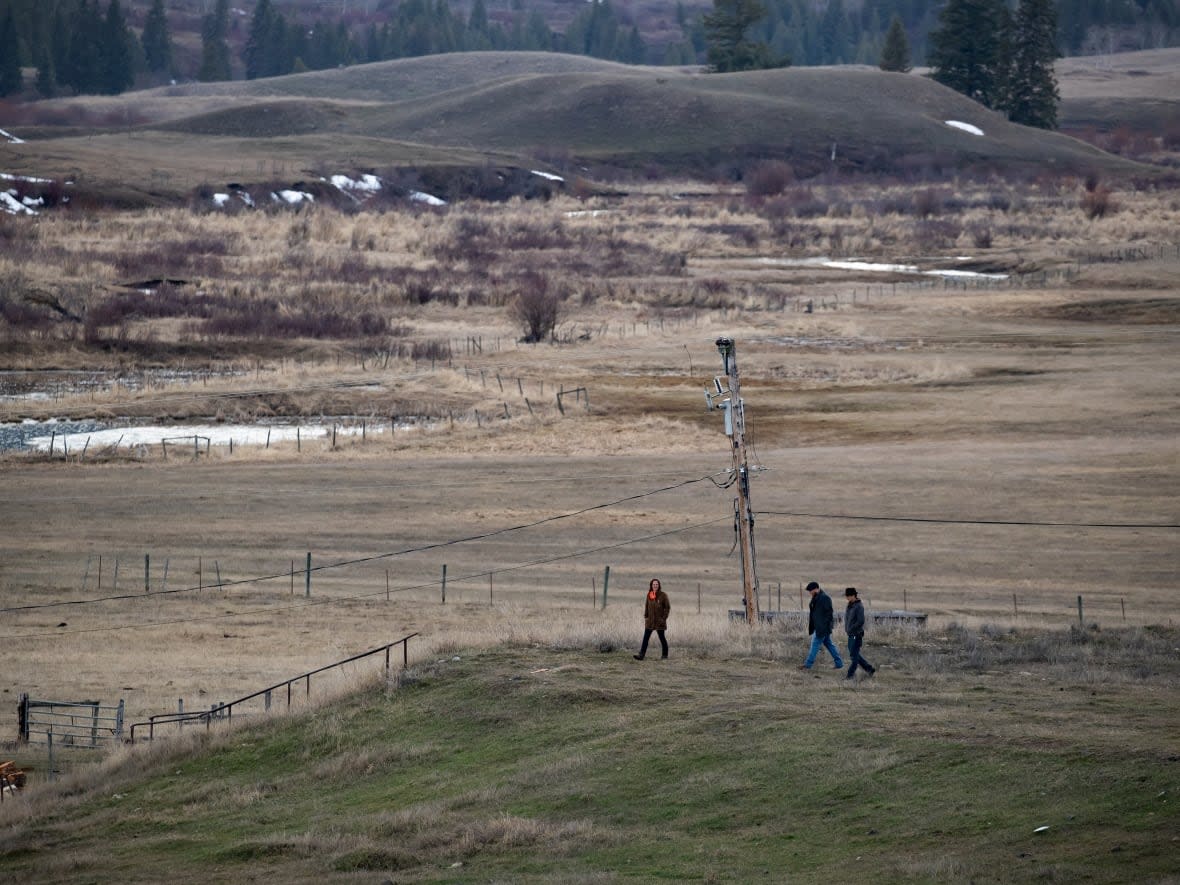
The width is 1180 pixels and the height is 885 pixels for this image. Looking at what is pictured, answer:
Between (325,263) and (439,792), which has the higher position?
(325,263)

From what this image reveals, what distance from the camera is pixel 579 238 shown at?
101250 millimetres

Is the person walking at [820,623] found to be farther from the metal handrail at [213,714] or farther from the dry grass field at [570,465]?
the metal handrail at [213,714]

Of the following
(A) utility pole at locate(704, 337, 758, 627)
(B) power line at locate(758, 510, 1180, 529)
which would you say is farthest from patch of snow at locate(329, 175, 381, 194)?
(A) utility pole at locate(704, 337, 758, 627)

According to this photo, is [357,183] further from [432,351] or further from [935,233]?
[432,351]

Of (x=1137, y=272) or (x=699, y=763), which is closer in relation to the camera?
(x=699, y=763)

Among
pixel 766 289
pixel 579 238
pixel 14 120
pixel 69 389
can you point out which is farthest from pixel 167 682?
pixel 14 120

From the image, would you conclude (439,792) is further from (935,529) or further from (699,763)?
(935,529)

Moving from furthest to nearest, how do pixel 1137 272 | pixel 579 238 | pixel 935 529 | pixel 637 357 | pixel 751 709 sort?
1. pixel 579 238
2. pixel 1137 272
3. pixel 637 357
4. pixel 935 529
5. pixel 751 709

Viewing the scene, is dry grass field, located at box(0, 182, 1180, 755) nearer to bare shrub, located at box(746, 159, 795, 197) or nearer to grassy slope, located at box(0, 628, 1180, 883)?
grassy slope, located at box(0, 628, 1180, 883)

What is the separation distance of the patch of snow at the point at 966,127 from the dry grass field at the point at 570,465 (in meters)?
78.9

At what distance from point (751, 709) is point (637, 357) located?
140 ft

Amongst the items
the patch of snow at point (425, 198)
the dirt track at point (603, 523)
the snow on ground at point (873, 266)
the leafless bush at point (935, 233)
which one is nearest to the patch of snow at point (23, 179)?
the patch of snow at point (425, 198)

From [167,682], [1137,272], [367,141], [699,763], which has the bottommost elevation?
[167,682]

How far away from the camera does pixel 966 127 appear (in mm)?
166500
